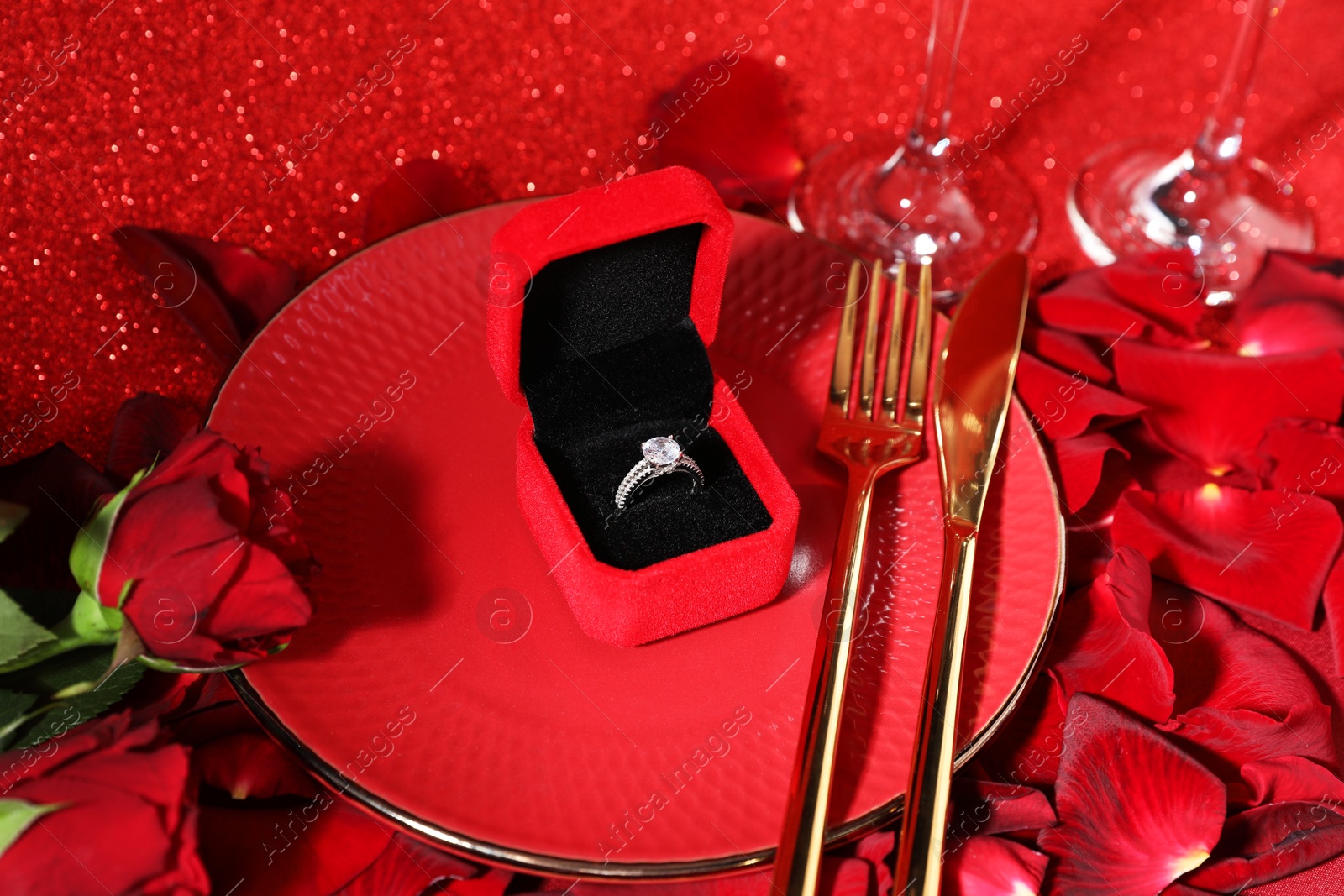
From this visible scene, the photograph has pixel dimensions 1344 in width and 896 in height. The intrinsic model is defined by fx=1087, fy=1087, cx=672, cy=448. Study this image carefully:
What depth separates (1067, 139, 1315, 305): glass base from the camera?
65 cm

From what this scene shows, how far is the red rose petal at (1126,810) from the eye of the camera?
0.39m

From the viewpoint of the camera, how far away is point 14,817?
1.03 ft

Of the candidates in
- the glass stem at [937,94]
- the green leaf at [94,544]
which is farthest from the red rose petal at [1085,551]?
the green leaf at [94,544]

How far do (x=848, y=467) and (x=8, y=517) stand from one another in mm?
332

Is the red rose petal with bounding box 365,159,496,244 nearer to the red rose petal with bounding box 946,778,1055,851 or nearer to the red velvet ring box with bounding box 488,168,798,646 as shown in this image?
the red velvet ring box with bounding box 488,168,798,646

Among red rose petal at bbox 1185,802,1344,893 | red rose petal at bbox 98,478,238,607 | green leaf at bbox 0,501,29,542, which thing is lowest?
red rose petal at bbox 1185,802,1344,893

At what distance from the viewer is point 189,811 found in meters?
0.32

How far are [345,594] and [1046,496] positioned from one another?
0.30 metres

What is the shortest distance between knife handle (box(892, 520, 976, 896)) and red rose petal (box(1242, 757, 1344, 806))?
0.40 ft

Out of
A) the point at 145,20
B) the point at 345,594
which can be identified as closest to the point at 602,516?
the point at 345,594

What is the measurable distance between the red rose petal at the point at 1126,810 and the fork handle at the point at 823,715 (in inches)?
3.6

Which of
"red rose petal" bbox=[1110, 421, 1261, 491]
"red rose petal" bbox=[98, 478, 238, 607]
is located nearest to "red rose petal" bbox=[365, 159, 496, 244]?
"red rose petal" bbox=[98, 478, 238, 607]

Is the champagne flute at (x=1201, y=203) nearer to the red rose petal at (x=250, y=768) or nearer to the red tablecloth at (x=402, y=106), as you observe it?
the red tablecloth at (x=402, y=106)

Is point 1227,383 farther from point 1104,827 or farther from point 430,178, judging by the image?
point 430,178
